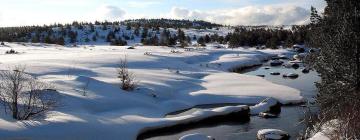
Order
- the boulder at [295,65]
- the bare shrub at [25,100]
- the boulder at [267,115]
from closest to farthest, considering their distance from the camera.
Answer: the bare shrub at [25,100] < the boulder at [267,115] < the boulder at [295,65]

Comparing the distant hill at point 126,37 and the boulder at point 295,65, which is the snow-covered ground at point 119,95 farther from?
the distant hill at point 126,37

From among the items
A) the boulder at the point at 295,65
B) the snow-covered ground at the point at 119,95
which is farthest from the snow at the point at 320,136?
the boulder at the point at 295,65

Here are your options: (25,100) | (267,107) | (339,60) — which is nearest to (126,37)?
(267,107)

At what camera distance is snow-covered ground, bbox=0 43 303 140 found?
2280 cm

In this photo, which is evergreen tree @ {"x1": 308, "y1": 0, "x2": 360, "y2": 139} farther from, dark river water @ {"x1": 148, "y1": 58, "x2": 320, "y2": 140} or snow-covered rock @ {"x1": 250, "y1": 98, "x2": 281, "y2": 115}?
snow-covered rock @ {"x1": 250, "y1": 98, "x2": 281, "y2": 115}

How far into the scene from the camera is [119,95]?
31.0m

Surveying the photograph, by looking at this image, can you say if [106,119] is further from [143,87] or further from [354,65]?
[354,65]

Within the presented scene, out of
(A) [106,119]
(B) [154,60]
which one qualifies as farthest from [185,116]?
(B) [154,60]

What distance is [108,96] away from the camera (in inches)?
1188

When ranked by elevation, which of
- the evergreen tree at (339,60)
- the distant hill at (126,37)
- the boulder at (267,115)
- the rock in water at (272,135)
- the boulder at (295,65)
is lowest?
the boulder at (295,65)

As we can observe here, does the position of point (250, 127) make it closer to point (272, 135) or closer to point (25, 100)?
point (272, 135)

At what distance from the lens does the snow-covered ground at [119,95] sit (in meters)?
22.8

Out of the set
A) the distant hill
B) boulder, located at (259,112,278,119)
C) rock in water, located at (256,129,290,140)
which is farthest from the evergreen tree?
the distant hill

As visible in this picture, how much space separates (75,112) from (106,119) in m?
1.68
